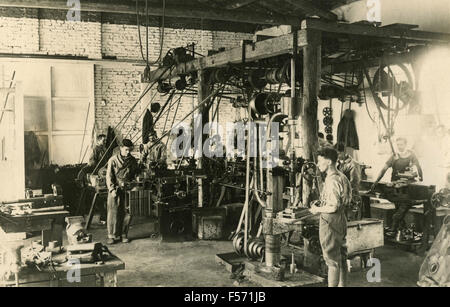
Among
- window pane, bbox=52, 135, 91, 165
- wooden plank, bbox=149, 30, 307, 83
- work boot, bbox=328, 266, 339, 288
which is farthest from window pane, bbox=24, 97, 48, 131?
work boot, bbox=328, 266, 339, 288

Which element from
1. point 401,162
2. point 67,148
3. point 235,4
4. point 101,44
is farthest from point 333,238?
point 101,44

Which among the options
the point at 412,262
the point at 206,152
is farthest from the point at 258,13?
the point at 412,262

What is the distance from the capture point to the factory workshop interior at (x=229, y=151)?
20.3 feet

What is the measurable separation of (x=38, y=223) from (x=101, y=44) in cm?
758

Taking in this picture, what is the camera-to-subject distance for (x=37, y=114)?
471 inches

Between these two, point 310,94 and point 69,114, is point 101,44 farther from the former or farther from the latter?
point 310,94

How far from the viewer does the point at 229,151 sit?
13953 millimetres

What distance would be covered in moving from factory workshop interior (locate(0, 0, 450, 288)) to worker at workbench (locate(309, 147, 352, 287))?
0.02m

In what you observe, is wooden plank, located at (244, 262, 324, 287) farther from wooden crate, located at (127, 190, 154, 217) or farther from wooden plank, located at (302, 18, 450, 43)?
wooden crate, located at (127, 190, 154, 217)

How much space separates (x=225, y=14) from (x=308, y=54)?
1.92 meters

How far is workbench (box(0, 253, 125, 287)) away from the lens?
4.67 meters
